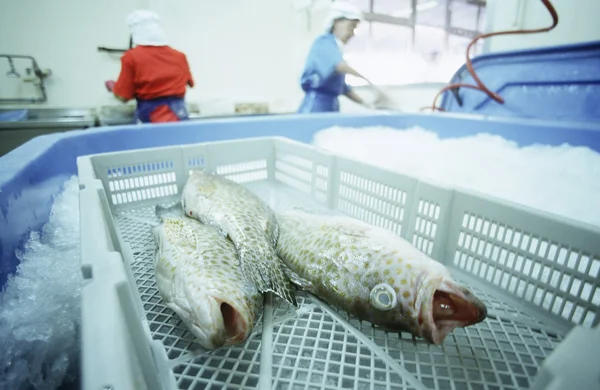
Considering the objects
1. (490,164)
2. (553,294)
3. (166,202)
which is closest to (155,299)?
(166,202)

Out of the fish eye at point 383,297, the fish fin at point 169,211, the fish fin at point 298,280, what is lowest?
the fish fin at point 298,280

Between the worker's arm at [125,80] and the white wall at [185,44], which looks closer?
the worker's arm at [125,80]

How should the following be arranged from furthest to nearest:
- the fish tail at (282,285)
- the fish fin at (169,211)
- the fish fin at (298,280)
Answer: the fish fin at (169,211)
the fish fin at (298,280)
the fish tail at (282,285)

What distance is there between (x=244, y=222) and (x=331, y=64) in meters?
2.78

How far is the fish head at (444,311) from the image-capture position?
33.4 inches

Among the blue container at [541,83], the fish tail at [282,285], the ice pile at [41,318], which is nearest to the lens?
the ice pile at [41,318]

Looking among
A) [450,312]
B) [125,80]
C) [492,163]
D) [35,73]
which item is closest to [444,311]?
[450,312]

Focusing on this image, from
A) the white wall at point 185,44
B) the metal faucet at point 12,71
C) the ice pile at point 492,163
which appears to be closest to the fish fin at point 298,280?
the ice pile at point 492,163

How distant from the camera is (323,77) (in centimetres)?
361

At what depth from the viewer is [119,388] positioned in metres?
0.43

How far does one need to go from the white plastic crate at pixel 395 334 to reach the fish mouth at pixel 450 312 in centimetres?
11

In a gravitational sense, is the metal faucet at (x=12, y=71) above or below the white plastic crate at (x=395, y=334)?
above

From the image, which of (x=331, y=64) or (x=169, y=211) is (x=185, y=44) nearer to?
(x=331, y=64)

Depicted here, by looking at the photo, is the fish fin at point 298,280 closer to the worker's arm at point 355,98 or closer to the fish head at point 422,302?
the fish head at point 422,302
